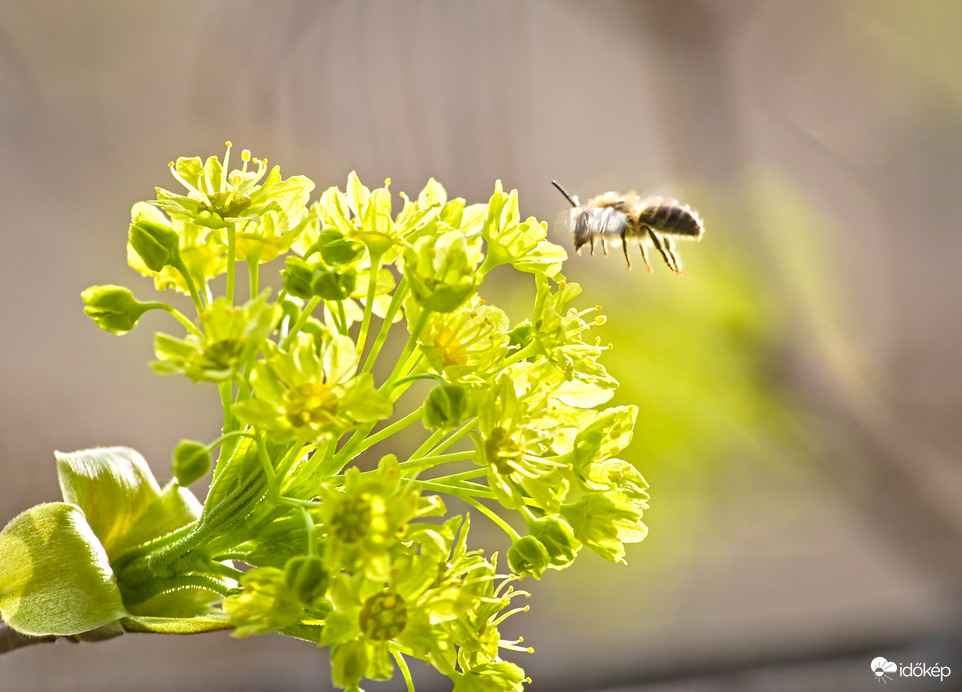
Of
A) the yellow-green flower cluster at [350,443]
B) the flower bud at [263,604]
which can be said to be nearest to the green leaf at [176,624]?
the yellow-green flower cluster at [350,443]

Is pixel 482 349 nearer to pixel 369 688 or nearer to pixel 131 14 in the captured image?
pixel 369 688

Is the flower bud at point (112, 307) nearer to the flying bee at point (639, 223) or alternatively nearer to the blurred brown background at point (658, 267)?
the flying bee at point (639, 223)

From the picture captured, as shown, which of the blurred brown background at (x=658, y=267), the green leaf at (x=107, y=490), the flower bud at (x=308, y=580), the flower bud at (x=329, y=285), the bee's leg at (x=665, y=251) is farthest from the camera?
the blurred brown background at (x=658, y=267)

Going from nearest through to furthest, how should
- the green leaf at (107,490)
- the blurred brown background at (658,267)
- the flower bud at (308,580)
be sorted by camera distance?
the flower bud at (308,580)
the green leaf at (107,490)
the blurred brown background at (658,267)

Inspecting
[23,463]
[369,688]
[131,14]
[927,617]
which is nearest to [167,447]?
[23,463]

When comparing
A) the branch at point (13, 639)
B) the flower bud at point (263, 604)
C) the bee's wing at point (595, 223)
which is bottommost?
the branch at point (13, 639)

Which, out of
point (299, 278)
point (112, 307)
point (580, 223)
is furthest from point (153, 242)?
point (580, 223)

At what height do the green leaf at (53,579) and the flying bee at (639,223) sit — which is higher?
the flying bee at (639,223)
